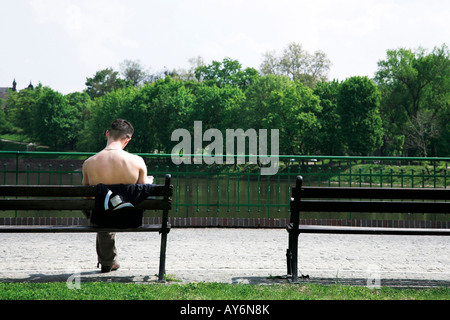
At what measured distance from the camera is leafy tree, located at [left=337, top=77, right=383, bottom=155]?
171 ft

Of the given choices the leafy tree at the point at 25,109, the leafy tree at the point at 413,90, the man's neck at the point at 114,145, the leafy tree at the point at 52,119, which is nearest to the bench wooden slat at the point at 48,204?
the man's neck at the point at 114,145

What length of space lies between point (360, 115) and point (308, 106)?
533 cm

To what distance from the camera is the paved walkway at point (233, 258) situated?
5252 millimetres

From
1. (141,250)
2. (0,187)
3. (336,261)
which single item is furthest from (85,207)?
(336,261)

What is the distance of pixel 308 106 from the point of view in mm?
52219

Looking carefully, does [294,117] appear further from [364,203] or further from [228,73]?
[364,203]

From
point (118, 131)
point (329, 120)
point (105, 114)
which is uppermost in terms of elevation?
point (105, 114)

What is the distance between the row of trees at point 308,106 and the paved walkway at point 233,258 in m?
43.2

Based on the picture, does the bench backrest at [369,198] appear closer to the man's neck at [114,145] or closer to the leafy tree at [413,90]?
the man's neck at [114,145]

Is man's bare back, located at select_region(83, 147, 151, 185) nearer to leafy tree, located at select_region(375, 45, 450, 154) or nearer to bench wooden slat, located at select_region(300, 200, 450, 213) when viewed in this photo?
bench wooden slat, located at select_region(300, 200, 450, 213)

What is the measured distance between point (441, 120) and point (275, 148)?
59.7 feet

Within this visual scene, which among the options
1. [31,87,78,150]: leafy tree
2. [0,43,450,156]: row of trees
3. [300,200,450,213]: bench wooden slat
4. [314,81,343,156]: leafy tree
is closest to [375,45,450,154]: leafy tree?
[0,43,450,156]: row of trees

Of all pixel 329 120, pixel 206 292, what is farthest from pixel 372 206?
pixel 329 120

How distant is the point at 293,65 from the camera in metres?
57.4
